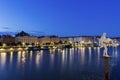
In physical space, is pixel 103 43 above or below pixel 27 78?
above

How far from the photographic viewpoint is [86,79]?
15688 mm

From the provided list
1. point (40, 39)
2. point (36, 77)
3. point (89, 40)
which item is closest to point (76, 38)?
point (89, 40)

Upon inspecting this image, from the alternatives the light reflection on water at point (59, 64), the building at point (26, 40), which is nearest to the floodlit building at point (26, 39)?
the building at point (26, 40)

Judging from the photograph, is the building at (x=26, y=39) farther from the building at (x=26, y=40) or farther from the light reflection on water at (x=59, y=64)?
the light reflection on water at (x=59, y=64)

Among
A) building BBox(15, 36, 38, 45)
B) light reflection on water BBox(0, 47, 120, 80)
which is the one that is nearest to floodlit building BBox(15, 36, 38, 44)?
building BBox(15, 36, 38, 45)

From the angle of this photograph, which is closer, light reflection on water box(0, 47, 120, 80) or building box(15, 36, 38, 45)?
light reflection on water box(0, 47, 120, 80)

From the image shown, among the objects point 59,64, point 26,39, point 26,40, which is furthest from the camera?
point 26,39

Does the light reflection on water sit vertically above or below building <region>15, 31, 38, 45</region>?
below

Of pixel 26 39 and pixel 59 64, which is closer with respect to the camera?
pixel 59 64

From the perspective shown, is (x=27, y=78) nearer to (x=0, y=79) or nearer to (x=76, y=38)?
(x=0, y=79)

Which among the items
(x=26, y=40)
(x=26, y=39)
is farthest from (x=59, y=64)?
(x=26, y=39)

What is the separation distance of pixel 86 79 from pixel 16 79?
530 centimetres

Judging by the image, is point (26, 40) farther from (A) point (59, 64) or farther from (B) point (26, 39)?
(A) point (59, 64)

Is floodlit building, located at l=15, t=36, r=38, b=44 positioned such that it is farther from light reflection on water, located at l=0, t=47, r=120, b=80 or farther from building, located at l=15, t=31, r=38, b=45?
light reflection on water, located at l=0, t=47, r=120, b=80
